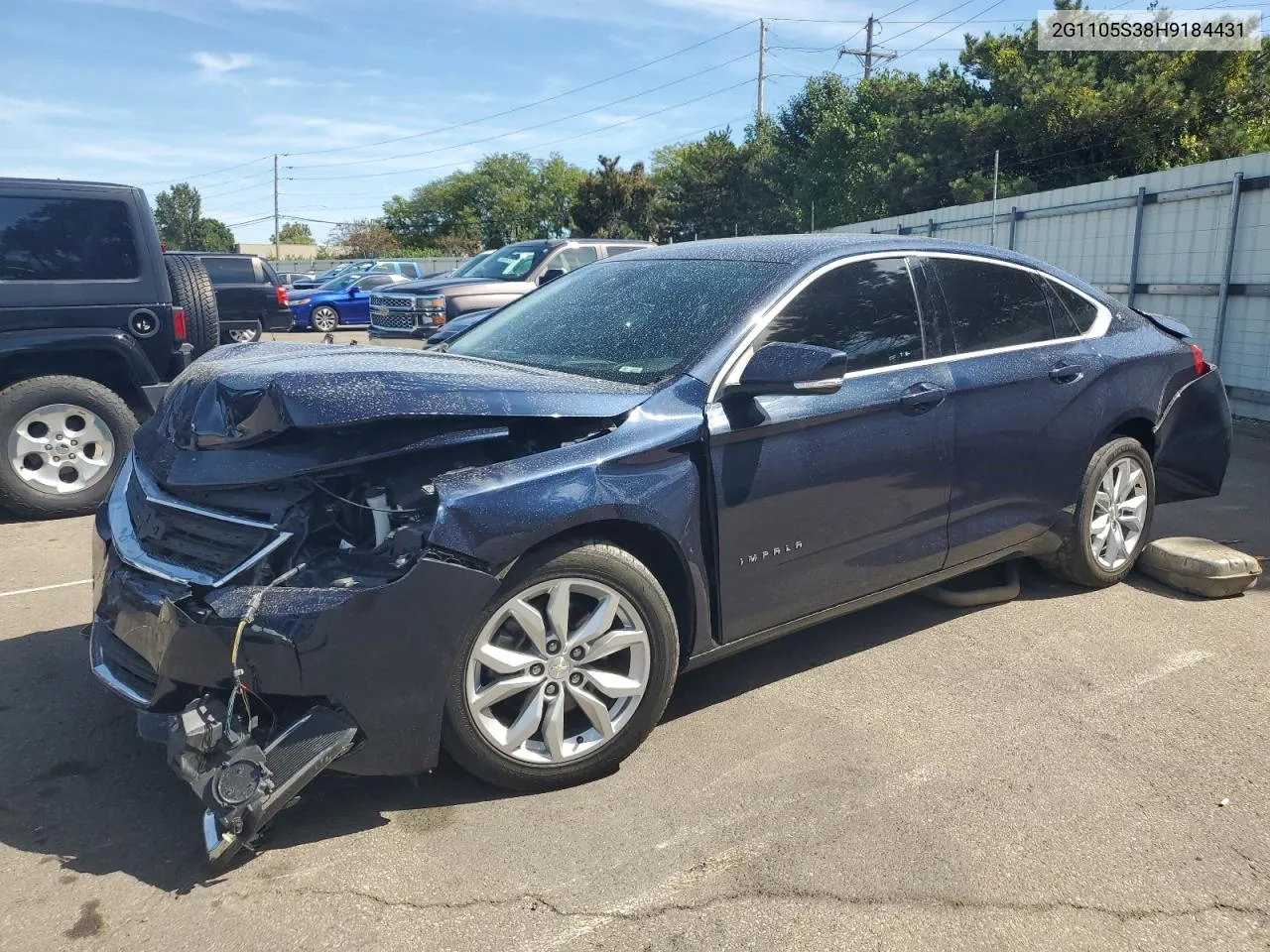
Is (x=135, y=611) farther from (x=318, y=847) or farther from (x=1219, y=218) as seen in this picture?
(x=1219, y=218)

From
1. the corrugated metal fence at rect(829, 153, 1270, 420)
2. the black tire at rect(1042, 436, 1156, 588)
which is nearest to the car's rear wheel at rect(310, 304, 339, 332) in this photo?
the corrugated metal fence at rect(829, 153, 1270, 420)

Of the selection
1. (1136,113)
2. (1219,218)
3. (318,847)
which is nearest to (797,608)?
(318,847)

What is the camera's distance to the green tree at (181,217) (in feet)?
323

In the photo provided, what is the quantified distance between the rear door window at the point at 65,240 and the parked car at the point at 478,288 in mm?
5425

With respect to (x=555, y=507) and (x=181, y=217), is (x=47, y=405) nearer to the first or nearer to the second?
(x=555, y=507)

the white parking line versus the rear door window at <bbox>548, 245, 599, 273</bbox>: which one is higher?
the rear door window at <bbox>548, 245, 599, 273</bbox>

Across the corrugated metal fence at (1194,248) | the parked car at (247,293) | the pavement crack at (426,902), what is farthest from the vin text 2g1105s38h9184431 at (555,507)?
the parked car at (247,293)

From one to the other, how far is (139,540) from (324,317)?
21897 mm

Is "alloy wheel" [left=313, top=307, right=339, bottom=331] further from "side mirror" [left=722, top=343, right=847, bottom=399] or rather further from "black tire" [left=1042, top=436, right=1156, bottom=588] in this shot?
"side mirror" [left=722, top=343, right=847, bottom=399]

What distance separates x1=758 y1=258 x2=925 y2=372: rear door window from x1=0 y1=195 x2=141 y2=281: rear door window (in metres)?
5.12

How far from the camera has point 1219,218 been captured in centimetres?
968

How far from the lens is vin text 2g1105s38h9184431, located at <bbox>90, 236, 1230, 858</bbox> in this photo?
2.79m

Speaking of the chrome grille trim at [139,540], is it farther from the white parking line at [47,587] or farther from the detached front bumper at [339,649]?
the white parking line at [47,587]

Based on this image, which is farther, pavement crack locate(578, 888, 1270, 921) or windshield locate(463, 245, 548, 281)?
windshield locate(463, 245, 548, 281)
